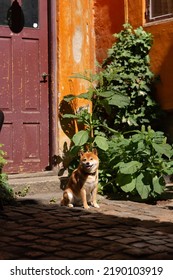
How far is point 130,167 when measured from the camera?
6.15m

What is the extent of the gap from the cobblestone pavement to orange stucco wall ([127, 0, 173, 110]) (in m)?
2.23

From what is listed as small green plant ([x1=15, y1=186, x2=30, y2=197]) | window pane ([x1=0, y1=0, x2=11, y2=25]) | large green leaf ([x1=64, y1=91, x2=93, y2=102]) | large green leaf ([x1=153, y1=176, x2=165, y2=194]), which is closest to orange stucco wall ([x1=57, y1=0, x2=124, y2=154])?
large green leaf ([x1=64, y1=91, x2=93, y2=102])

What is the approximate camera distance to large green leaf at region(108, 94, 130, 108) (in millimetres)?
7230

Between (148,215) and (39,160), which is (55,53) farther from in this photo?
(148,215)

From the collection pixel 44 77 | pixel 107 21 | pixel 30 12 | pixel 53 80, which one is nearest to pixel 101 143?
pixel 53 80

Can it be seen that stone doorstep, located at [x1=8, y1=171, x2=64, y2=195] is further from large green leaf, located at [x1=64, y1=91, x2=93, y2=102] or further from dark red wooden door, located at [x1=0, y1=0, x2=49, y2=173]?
large green leaf, located at [x1=64, y1=91, x2=93, y2=102]

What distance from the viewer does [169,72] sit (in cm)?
766

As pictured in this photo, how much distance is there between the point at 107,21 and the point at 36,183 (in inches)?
133

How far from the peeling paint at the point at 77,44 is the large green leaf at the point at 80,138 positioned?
1265 mm

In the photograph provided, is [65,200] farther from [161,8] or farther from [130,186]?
[161,8]

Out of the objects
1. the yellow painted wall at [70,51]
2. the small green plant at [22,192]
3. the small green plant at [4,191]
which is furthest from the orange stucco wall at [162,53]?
the small green plant at [4,191]

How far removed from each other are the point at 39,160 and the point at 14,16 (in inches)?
85.2

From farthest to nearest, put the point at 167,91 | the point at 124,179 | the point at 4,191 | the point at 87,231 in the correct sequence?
the point at 167,91
the point at 124,179
the point at 4,191
the point at 87,231
